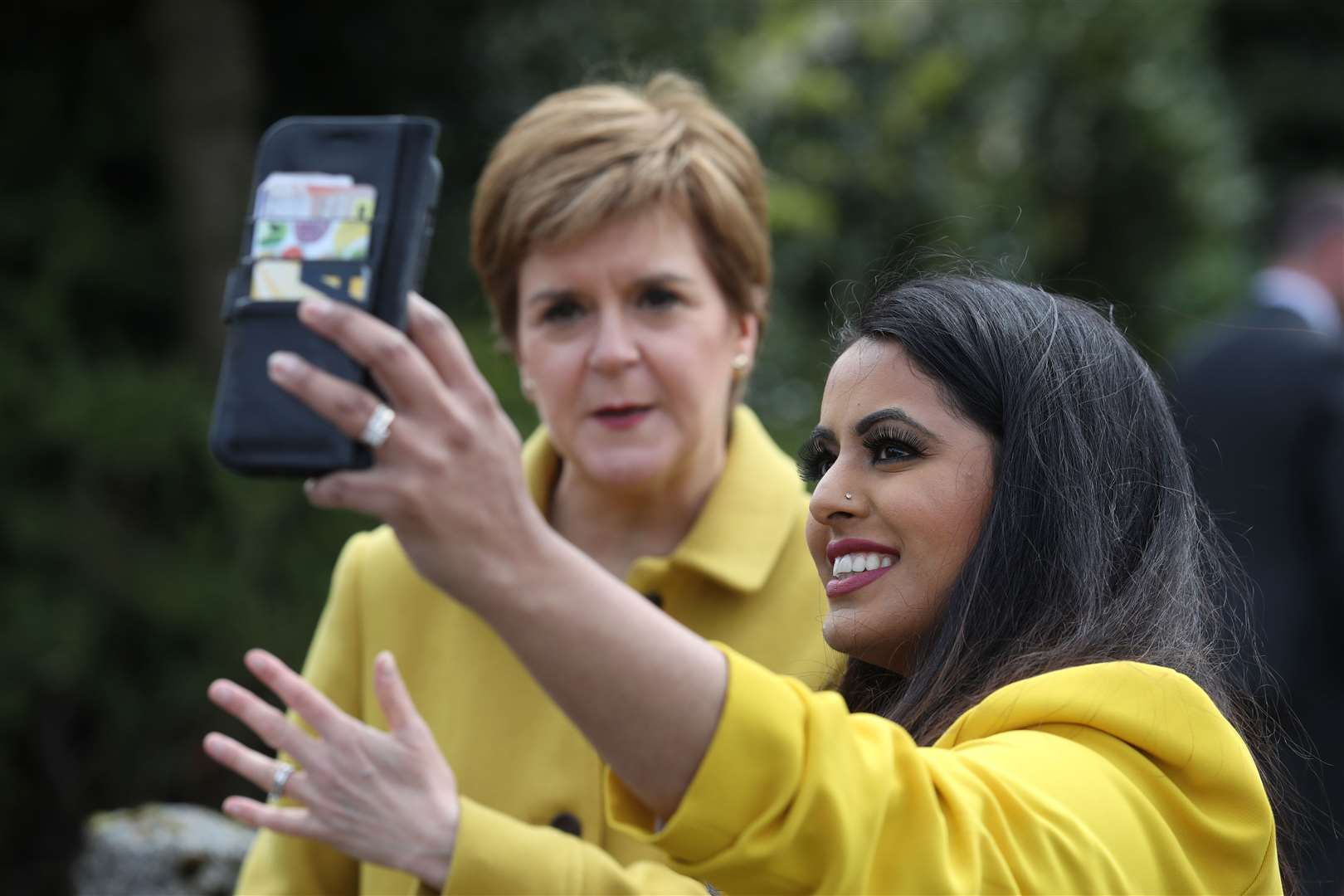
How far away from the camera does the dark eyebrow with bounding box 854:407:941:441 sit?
6.82 feet

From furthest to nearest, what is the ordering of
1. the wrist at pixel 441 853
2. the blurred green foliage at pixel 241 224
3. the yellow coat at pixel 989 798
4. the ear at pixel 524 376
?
1. the blurred green foliage at pixel 241 224
2. the ear at pixel 524 376
3. the wrist at pixel 441 853
4. the yellow coat at pixel 989 798

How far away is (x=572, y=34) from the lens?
22.6ft

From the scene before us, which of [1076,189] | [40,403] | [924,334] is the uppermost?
[1076,189]

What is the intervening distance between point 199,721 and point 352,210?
454 cm

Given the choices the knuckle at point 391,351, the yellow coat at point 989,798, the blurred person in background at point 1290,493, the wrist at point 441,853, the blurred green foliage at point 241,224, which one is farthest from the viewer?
the blurred green foliage at point 241,224

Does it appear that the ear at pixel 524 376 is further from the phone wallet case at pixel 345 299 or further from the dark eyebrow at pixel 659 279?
the phone wallet case at pixel 345 299

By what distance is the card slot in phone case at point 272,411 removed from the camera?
1342 millimetres

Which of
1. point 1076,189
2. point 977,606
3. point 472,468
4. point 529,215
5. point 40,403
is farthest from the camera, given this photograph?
point 1076,189

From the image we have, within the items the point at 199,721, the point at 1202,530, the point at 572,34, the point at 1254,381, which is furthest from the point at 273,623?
the point at 1202,530

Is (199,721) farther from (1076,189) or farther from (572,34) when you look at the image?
(1076,189)

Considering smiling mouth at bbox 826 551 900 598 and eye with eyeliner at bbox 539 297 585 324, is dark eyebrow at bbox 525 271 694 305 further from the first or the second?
smiling mouth at bbox 826 551 900 598

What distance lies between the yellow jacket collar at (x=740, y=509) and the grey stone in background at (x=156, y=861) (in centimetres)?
142

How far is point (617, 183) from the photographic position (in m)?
3.14

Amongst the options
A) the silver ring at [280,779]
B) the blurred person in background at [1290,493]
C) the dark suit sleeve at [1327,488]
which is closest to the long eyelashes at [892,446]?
the silver ring at [280,779]
